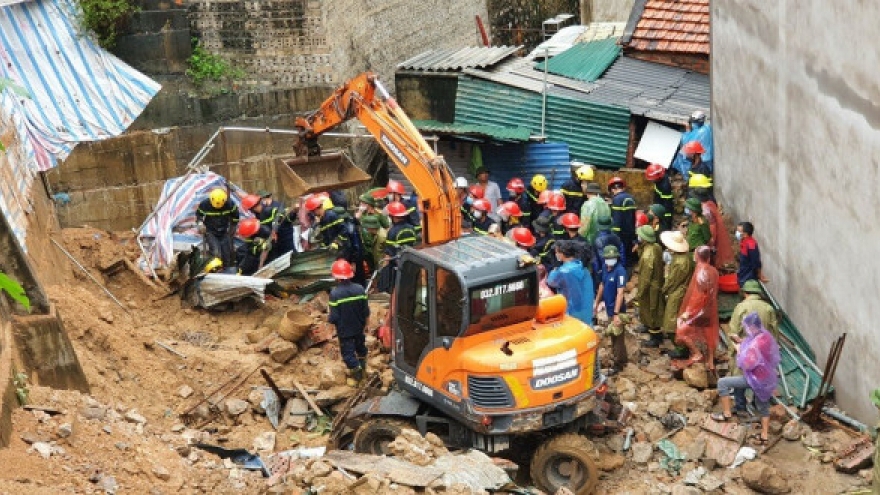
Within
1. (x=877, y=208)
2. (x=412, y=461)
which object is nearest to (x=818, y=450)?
(x=877, y=208)

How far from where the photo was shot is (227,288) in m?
15.6

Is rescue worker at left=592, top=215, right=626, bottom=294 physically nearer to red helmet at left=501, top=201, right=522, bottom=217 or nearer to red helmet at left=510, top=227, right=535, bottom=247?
red helmet at left=510, top=227, right=535, bottom=247

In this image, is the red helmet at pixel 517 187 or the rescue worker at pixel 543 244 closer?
the rescue worker at pixel 543 244

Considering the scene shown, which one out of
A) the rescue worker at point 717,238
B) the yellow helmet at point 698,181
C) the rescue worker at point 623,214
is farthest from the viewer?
the yellow helmet at point 698,181

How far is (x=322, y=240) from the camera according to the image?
16.4 meters

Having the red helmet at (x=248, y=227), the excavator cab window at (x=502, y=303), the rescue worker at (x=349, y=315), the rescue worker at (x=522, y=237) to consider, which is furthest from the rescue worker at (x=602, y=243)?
the red helmet at (x=248, y=227)

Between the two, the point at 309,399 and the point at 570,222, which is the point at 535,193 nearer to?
the point at 570,222

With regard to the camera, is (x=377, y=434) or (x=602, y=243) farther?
(x=602, y=243)

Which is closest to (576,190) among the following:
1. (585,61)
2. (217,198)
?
(585,61)

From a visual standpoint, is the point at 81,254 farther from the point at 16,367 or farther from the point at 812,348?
the point at 812,348

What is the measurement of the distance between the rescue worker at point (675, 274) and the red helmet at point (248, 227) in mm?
5532

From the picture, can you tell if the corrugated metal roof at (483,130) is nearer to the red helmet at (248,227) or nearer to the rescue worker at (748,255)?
the red helmet at (248,227)

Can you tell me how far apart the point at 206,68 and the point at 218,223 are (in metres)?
3.97

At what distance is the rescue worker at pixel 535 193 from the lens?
17344 mm
